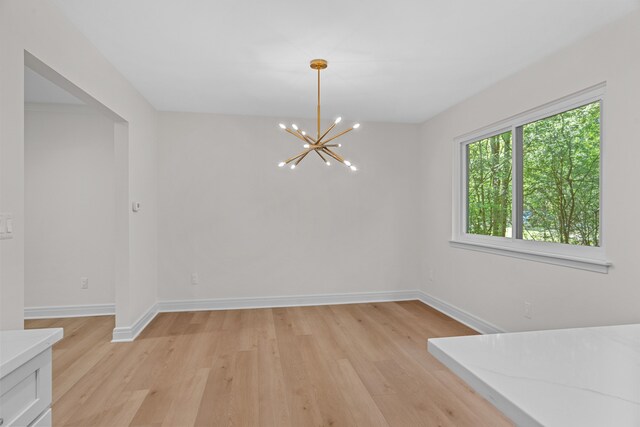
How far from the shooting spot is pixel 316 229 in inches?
178

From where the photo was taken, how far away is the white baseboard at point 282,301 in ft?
13.8

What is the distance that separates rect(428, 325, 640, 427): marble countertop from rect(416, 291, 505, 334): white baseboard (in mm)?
2373

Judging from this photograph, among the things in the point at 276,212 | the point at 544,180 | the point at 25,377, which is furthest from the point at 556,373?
the point at 276,212

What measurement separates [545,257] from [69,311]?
A: 4.88 meters

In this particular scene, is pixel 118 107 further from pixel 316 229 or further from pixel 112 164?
pixel 316 229

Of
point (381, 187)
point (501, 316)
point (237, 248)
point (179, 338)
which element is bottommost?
point (179, 338)

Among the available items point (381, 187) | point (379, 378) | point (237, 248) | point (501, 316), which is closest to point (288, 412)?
point (379, 378)

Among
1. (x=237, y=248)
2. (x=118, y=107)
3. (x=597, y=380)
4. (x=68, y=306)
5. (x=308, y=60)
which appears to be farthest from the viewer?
(x=237, y=248)

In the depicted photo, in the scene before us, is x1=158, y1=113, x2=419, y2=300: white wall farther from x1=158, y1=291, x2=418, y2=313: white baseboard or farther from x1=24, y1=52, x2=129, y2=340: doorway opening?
x1=24, y1=52, x2=129, y2=340: doorway opening

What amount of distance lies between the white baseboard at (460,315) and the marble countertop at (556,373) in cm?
237

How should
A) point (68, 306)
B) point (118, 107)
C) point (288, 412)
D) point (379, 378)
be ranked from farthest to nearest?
point (68, 306) < point (118, 107) < point (379, 378) < point (288, 412)

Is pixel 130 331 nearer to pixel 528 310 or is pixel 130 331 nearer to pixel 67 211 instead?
pixel 67 211

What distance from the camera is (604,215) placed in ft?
7.56

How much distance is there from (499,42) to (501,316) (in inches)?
91.9
